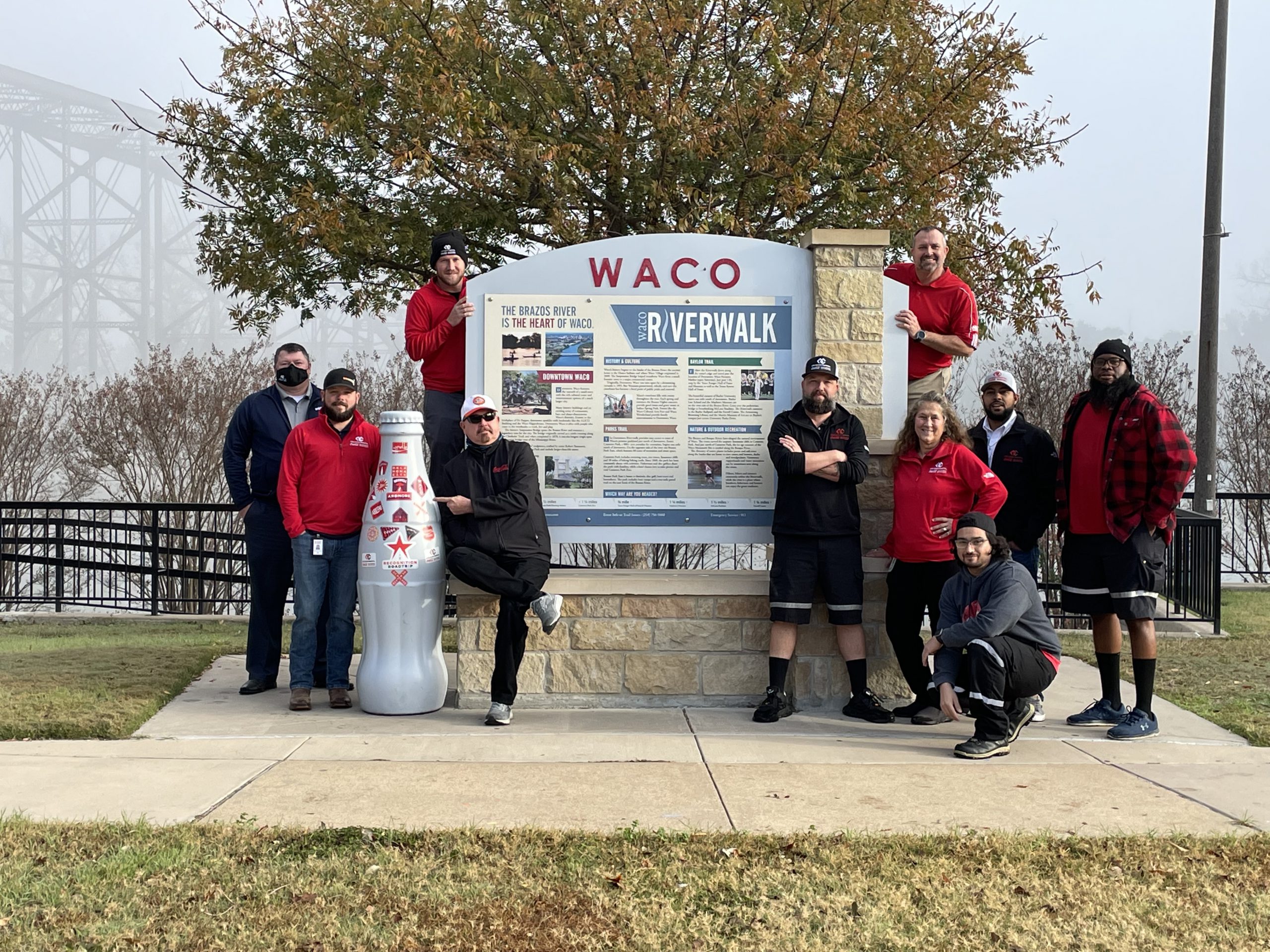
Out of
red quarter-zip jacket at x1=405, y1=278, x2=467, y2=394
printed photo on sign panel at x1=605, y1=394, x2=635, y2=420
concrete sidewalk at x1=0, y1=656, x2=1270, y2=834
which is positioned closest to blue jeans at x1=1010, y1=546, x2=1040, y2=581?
concrete sidewalk at x1=0, y1=656, x2=1270, y2=834

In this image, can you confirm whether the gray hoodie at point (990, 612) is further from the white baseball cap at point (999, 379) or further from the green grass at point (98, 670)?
the green grass at point (98, 670)

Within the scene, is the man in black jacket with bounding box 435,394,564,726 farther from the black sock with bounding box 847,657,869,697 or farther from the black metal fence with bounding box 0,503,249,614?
the black metal fence with bounding box 0,503,249,614

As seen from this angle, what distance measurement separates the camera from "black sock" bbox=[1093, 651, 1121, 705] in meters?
6.78

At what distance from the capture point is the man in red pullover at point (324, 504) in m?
6.96

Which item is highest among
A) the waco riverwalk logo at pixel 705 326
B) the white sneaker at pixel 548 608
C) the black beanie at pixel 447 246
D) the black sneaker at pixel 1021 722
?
the black beanie at pixel 447 246

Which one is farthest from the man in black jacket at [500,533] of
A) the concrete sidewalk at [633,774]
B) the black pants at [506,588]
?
the concrete sidewalk at [633,774]

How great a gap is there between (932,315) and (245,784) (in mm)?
4805

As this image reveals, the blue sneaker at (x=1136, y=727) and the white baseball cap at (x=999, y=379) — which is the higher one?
the white baseball cap at (x=999, y=379)

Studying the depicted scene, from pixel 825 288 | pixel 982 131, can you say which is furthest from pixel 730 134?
pixel 825 288

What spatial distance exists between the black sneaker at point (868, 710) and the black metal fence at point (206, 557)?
3.39m

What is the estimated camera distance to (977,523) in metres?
6.07

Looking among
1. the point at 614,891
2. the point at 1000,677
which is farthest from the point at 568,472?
the point at 614,891

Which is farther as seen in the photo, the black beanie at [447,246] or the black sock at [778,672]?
the black beanie at [447,246]

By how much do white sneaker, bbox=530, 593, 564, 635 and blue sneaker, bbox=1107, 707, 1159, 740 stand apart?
313 cm
